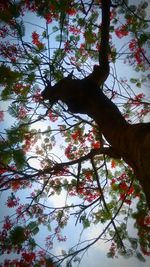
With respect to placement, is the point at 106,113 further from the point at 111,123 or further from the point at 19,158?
the point at 19,158

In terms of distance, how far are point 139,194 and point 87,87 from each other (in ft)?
9.51

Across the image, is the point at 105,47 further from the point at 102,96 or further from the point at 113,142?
the point at 113,142

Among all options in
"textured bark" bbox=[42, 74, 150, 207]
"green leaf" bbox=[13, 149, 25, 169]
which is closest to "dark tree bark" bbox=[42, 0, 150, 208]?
"textured bark" bbox=[42, 74, 150, 207]

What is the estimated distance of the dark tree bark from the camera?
203cm

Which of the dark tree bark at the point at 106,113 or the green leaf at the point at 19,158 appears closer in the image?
the dark tree bark at the point at 106,113

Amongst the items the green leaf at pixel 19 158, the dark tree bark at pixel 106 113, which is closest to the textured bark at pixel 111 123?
the dark tree bark at pixel 106 113

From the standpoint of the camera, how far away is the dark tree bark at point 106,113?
203cm

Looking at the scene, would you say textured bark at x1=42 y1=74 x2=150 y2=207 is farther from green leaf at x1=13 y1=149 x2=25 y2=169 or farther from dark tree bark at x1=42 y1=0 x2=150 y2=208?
green leaf at x1=13 y1=149 x2=25 y2=169

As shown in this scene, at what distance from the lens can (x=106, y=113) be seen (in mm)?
2871

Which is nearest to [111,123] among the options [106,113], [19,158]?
[106,113]

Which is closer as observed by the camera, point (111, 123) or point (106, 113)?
point (111, 123)

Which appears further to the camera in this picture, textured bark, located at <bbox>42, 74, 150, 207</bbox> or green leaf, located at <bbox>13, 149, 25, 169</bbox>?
green leaf, located at <bbox>13, 149, 25, 169</bbox>

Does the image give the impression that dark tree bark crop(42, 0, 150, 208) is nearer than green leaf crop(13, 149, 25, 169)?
Yes

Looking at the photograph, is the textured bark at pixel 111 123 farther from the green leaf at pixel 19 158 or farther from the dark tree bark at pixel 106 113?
the green leaf at pixel 19 158
